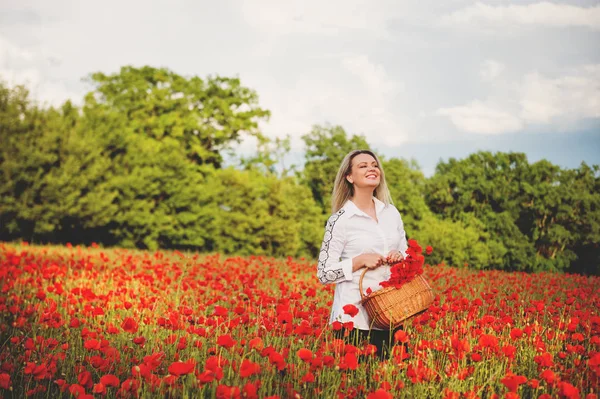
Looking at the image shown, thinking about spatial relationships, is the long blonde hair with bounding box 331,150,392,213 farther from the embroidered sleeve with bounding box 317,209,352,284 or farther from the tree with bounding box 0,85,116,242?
the tree with bounding box 0,85,116,242

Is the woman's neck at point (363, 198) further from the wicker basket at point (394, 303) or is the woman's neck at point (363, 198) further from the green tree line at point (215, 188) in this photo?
the green tree line at point (215, 188)

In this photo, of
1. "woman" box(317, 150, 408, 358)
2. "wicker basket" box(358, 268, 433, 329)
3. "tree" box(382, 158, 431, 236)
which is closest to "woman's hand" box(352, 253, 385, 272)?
"woman" box(317, 150, 408, 358)

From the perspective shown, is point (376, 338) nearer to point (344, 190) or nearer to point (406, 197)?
point (344, 190)

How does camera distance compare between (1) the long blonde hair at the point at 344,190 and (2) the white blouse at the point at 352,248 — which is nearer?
(2) the white blouse at the point at 352,248

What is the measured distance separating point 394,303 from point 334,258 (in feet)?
2.28

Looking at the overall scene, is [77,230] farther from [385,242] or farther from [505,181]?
[505,181]

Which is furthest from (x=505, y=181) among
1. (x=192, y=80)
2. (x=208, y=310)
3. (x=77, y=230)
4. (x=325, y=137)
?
(x=208, y=310)

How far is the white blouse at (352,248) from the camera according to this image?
13.2 ft

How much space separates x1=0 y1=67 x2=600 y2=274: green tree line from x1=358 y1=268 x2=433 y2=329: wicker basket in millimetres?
21087

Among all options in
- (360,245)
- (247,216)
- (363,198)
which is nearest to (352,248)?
(360,245)

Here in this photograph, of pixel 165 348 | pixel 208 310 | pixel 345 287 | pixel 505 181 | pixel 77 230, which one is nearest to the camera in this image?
pixel 345 287

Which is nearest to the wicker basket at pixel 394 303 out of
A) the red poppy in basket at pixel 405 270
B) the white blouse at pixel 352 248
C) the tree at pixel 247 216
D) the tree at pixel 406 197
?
the red poppy in basket at pixel 405 270

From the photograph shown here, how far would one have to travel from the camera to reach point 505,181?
1400 inches

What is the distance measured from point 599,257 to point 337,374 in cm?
3538
